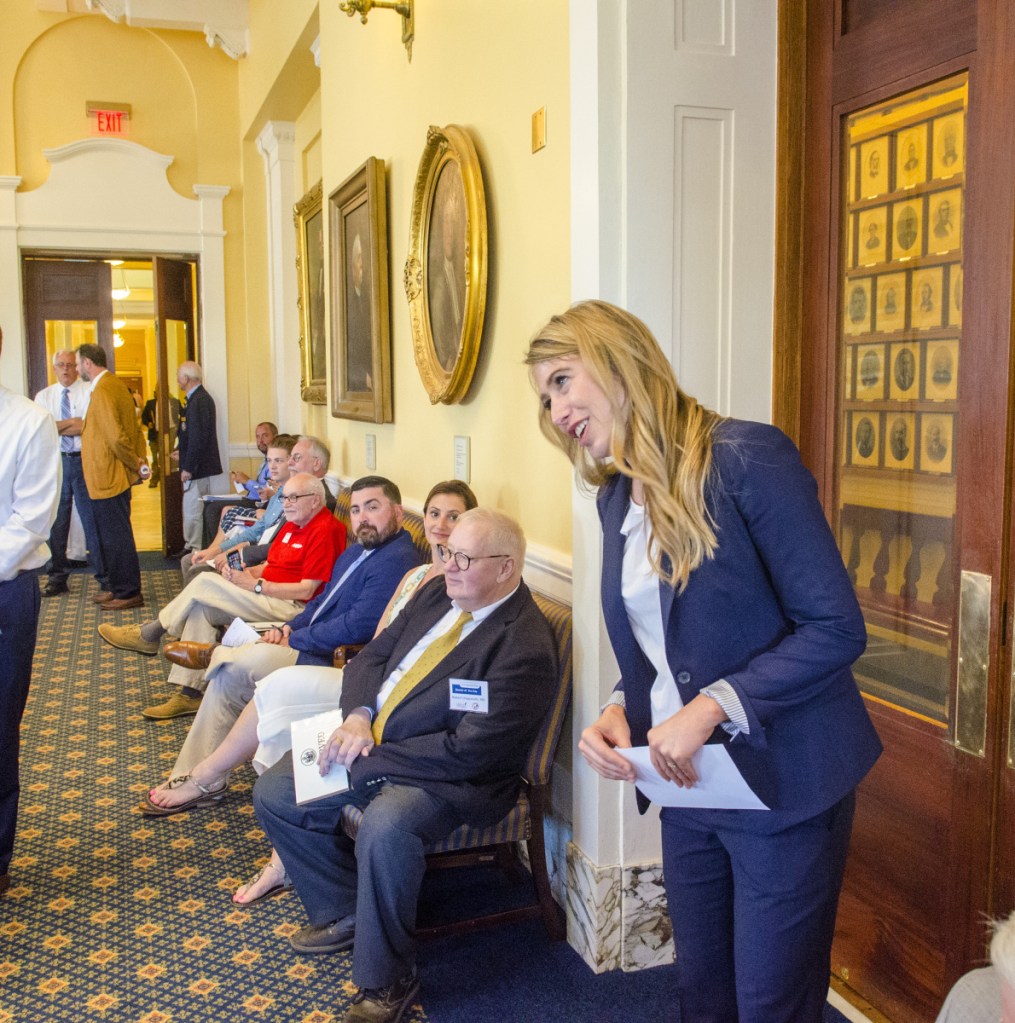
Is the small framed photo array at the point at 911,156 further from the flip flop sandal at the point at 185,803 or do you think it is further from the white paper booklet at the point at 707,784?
the flip flop sandal at the point at 185,803

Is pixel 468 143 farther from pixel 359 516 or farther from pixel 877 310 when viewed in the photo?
pixel 877 310

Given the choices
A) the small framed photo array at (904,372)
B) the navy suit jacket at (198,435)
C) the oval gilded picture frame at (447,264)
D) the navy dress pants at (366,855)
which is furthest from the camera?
the navy suit jacket at (198,435)

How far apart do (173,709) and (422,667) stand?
2.63 meters

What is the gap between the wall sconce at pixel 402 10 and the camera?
4351 millimetres

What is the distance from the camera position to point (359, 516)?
13.4ft

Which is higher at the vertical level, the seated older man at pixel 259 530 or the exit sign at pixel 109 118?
the exit sign at pixel 109 118

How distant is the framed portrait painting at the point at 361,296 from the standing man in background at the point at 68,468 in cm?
298

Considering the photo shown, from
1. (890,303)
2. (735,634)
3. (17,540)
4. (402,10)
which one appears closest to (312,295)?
(402,10)

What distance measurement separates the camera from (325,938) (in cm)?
298

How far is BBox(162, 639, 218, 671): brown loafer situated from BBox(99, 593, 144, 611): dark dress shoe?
3.34 meters

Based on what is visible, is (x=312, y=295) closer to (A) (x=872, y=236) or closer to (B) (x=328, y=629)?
(B) (x=328, y=629)

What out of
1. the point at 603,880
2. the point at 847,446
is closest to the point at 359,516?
the point at 603,880

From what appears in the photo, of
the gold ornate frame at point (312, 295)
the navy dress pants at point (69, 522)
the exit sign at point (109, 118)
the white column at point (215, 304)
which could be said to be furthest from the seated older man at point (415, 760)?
the exit sign at point (109, 118)

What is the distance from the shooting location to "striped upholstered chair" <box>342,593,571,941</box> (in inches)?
115
